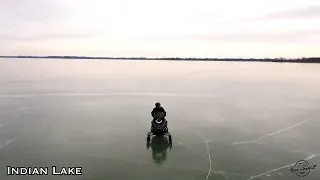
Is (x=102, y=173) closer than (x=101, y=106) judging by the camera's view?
Yes

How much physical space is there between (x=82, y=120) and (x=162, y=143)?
392 cm

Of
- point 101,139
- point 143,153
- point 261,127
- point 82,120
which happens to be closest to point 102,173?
point 143,153

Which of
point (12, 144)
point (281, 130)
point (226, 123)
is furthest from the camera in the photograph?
point (226, 123)

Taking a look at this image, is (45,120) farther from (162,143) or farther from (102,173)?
(102,173)

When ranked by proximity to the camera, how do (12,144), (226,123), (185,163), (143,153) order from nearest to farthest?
(185,163) < (143,153) < (12,144) < (226,123)

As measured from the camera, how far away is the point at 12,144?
8461mm

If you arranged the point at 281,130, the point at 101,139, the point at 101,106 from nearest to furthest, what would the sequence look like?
the point at 101,139, the point at 281,130, the point at 101,106

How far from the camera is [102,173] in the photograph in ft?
21.6

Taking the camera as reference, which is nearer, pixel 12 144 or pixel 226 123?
pixel 12 144

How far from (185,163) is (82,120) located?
5.46 metres

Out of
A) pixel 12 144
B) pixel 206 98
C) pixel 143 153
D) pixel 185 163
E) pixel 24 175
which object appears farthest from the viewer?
pixel 206 98

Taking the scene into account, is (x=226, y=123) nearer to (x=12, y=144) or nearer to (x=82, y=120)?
(x=82, y=120)

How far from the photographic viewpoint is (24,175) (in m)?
6.48

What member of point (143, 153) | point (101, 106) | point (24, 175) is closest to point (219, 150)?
point (143, 153)
